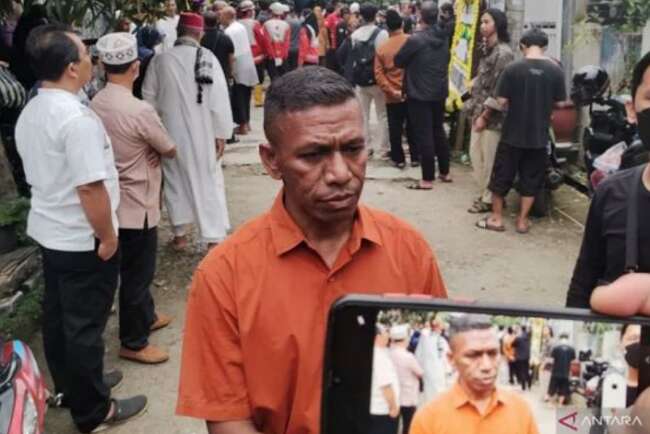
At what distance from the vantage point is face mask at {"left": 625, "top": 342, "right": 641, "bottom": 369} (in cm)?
116

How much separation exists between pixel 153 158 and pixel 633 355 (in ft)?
11.9

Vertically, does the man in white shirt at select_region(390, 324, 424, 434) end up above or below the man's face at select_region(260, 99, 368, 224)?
below

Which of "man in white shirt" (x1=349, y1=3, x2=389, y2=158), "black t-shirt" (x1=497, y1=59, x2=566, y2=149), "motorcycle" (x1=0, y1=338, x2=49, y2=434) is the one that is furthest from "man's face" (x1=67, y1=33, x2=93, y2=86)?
"man in white shirt" (x1=349, y1=3, x2=389, y2=158)

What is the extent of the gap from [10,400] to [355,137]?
1.60 metres

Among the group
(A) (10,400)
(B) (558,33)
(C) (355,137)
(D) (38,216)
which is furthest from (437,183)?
(C) (355,137)

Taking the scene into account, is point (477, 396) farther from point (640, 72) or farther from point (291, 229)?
point (640, 72)

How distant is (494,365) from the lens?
1.18m

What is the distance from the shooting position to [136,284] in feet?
14.1

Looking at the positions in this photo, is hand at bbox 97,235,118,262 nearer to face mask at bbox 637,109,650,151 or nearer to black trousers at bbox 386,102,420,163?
face mask at bbox 637,109,650,151

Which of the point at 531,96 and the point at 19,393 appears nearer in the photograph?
the point at 19,393

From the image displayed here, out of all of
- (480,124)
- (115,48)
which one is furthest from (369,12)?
(115,48)

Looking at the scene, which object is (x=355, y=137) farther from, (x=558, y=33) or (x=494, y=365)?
(x=558, y=33)

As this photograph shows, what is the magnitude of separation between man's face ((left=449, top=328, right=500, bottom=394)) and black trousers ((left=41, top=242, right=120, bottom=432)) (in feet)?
8.48

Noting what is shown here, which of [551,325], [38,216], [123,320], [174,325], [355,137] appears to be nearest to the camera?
[551,325]
